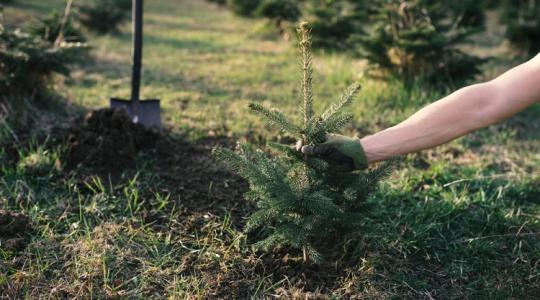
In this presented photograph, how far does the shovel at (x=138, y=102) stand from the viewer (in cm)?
388

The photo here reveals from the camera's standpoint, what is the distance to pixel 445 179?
339 centimetres

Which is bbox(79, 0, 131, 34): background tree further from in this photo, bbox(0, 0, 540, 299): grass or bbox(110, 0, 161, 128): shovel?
bbox(110, 0, 161, 128): shovel

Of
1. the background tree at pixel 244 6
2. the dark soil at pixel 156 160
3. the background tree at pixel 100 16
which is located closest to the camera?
the dark soil at pixel 156 160

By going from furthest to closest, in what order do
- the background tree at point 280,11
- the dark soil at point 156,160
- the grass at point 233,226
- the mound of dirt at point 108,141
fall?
1. the background tree at point 280,11
2. the mound of dirt at point 108,141
3. the dark soil at point 156,160
4. the grass at point 233,226

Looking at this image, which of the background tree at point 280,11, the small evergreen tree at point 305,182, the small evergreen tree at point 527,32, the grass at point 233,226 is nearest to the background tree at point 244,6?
the background tree at point 280,11

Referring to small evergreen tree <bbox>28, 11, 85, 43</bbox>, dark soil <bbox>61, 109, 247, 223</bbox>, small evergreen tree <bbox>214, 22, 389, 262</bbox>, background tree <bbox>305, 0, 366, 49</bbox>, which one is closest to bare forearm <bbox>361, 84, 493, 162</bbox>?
small evergreen tree <bbox>214, 22, 389, 262</bbox>

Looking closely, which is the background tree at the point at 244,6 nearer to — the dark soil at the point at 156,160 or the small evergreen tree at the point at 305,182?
the dark soil at the point at 156,160

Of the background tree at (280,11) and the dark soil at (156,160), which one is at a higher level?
the background tree at (280,11)

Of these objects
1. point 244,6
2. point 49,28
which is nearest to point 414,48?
point 49,28

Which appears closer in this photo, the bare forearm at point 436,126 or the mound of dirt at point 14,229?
the bare forearm at point 436,126

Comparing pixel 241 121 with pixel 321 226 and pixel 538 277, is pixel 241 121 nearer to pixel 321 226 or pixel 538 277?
pixel 321 226

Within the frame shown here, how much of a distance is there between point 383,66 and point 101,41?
16.3 feet

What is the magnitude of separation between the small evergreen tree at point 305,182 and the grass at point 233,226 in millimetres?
192

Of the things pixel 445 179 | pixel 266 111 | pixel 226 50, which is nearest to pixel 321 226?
pixel 266 111
